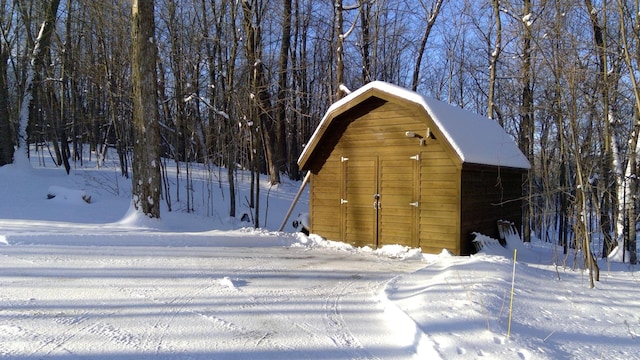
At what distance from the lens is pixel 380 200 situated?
10.4 metres

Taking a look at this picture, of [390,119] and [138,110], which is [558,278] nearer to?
[390,119]

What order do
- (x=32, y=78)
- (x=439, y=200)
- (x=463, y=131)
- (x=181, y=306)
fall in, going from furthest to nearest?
1. (x=32, y=78)
2. (x=463, y=131)
3. (x=439, y=200)
4. (x=181, y=306)

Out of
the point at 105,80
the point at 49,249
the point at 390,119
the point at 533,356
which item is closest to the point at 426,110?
the point at 390,119

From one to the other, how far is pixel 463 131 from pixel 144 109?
24.1 ft

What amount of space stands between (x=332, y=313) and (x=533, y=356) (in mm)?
2058

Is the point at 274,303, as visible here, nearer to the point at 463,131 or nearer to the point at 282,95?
the point at 463,131

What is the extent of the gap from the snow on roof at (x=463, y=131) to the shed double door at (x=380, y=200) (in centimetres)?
105

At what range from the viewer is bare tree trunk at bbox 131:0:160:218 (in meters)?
9.94

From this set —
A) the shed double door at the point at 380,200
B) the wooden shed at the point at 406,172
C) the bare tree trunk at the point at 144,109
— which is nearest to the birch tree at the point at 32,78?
the bare tree trunk at the point at 144,109

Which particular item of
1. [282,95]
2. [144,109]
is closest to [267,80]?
[282,95]

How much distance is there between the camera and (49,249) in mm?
6969

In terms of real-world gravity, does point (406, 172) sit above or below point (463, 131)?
below

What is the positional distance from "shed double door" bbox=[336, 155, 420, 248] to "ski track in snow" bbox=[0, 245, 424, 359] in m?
2.54

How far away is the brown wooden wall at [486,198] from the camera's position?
30.7 ft
